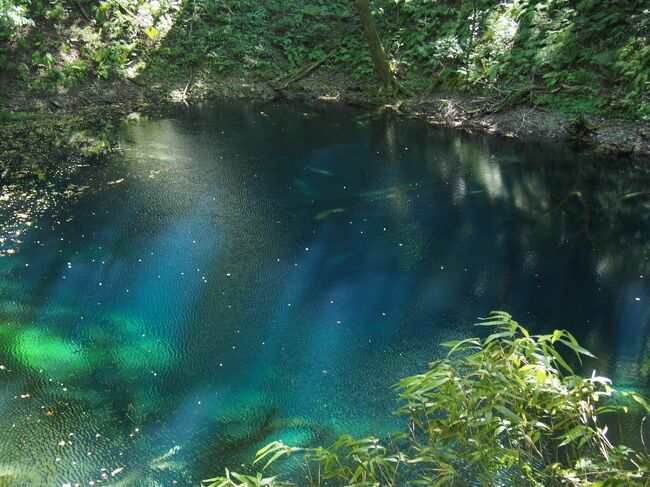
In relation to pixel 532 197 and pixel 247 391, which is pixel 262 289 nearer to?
pixel 247 391

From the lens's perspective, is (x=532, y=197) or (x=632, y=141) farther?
(x=632, y=141)

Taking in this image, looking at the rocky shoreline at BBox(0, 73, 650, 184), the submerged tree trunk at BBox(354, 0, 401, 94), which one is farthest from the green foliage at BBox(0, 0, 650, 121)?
the submerged tree trunk at BBox(354, 0, 401, 94)

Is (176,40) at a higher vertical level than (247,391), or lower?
higher

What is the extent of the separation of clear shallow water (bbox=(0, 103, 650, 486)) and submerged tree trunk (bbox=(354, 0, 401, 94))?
3.07m

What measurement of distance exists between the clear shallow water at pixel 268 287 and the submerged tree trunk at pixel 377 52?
3074 millimetres

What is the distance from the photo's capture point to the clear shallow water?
4.27m

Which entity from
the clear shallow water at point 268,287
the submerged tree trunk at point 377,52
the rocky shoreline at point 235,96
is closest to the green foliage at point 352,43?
the rocky shoreline at point 235,96

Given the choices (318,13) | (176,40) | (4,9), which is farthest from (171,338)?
(318,13)

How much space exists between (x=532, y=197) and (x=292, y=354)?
5.12 metres

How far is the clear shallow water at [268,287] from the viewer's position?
14.0 ft

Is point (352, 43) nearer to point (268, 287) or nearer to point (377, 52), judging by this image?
point (377, 52)

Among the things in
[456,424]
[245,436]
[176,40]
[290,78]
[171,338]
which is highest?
[176,40]

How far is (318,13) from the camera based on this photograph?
15.3 m

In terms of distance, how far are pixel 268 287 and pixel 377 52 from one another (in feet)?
27.5
